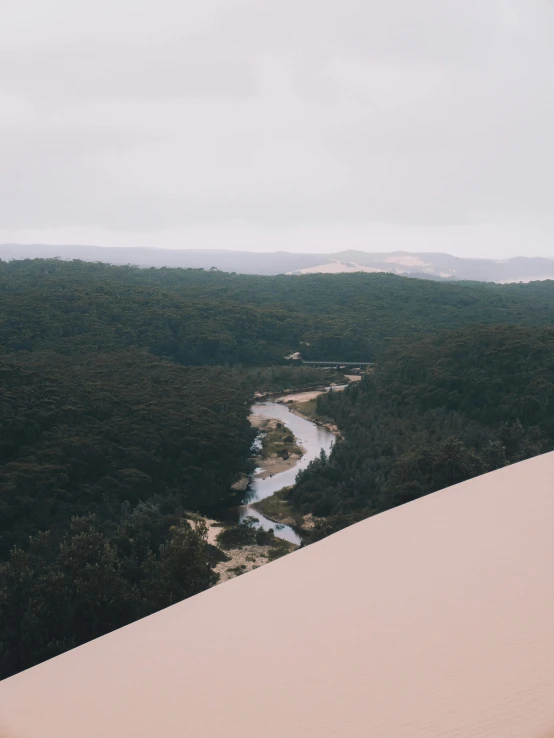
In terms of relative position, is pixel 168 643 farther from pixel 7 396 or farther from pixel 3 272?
pixel 3 272

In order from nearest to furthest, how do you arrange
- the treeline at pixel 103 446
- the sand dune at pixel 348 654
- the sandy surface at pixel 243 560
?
the sand dune at pixel 348 654 → the sandy surface at pixel 243 560 → the treeline at pixel 103 446

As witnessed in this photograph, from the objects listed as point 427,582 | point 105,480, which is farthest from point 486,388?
point 427,582

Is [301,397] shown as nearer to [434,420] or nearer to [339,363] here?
[339,363]

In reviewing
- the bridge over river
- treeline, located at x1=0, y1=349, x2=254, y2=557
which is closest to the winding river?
treeline, located at x1=0, y1=349, x2=254, y2=557

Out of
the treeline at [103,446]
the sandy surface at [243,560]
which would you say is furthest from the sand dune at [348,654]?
the treeline at [103,446]

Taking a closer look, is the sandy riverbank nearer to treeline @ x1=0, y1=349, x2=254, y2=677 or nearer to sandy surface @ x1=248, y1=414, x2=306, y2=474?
treeline @ x1=0, y1=349, x2=254, y2=677

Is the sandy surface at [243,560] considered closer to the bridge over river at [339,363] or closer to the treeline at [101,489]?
the treeline at [101,489]
